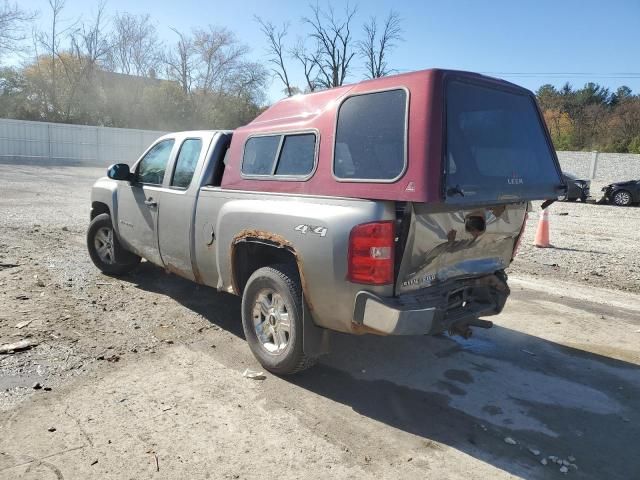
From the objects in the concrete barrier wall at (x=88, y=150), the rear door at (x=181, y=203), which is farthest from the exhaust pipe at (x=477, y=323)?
the concrete barrier wall at (x=88, y=150)

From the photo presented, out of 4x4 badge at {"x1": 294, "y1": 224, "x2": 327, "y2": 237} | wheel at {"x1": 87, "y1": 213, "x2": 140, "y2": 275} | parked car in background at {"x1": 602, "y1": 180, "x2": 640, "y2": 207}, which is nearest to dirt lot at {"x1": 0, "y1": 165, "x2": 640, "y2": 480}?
wheel at {"x1": 87, "y1": 213, "x2": 140, "y2": 275}

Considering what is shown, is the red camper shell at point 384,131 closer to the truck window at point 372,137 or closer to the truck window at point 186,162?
the truck window at point 372,137

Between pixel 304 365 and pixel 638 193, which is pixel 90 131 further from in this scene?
pixel 304 365

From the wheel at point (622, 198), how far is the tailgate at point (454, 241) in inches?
734

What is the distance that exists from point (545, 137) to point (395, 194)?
71.2 inches

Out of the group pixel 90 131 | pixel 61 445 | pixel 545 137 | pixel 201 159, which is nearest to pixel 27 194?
pixel 201 159

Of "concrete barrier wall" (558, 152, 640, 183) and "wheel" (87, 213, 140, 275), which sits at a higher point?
"concrete barrier wall" (558, 152, 640, 183)

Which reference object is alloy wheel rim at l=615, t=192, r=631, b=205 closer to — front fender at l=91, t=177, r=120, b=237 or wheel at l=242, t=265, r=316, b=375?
front fender at l=91, t=177, r=120, b=237

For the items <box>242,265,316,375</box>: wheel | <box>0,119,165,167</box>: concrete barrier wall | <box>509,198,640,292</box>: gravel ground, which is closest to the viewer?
<box>242,265,316,375</box>: wheel

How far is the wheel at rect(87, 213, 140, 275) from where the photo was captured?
20.7 ft

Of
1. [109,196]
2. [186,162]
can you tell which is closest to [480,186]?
[186,162]

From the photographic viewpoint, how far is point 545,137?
4098 mm

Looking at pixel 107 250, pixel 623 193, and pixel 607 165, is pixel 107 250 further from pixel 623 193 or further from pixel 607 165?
pixel 607 165

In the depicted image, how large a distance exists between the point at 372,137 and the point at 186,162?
7.99 ft
